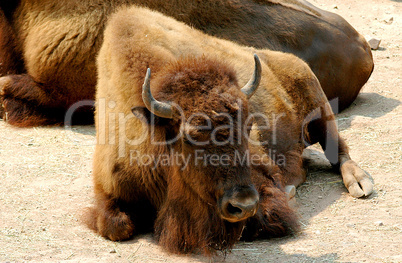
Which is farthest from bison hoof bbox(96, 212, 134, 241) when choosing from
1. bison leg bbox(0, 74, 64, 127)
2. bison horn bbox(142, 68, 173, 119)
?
bison leg bbox(0, 74, 64, 127)

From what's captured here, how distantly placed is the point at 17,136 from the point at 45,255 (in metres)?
3.05

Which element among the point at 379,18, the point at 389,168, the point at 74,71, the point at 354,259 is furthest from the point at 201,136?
the point at 379,18

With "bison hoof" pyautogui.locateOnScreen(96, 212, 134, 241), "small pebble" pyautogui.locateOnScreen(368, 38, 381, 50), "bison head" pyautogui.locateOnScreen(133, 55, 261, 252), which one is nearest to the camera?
"bison head" pyautogui.locateOnScreen(133, 55, 261, 252)

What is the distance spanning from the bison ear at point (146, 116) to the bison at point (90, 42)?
3.09 metres

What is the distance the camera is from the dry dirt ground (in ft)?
12.8

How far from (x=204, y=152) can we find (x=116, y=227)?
1.10m

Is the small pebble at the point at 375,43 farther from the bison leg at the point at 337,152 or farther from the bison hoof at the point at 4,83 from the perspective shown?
the bison hoof at the point at 4,83

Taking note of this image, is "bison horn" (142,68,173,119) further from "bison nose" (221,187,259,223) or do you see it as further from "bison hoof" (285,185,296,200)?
"bison hoof" (285,185,296,200)

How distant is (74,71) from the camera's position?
678 centimetres

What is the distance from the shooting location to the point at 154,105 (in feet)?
12.1

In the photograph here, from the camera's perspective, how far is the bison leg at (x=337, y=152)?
5.08m

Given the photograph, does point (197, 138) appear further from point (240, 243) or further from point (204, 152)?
point (240, 243)

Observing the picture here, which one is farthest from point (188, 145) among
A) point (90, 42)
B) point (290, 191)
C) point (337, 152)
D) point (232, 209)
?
point (90, 42)

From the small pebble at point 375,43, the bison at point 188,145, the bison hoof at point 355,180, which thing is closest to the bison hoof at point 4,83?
the bison at point 188,145
